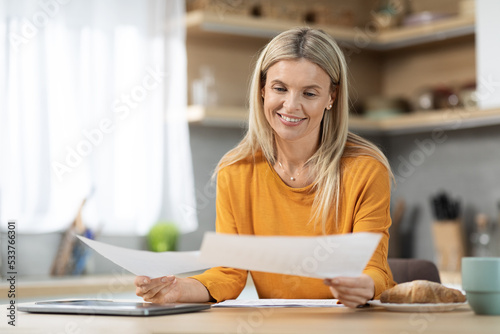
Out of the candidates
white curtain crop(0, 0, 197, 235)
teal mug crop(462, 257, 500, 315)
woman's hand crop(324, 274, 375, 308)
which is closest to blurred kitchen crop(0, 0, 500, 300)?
white curtain crop(0, 0, 197, 235)

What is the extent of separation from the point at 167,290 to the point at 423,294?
507 millimetres

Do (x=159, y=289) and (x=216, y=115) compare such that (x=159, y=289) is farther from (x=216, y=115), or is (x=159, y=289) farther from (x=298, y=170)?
(x=216, y=115)

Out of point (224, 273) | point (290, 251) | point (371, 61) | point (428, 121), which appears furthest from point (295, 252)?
point (371, 61)

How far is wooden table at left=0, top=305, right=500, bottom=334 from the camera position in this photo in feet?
3.69

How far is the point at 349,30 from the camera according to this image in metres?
3.81

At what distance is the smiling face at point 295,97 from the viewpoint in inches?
67.4

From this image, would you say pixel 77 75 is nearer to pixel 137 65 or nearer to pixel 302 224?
pixel 137 65

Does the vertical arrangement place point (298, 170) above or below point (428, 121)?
below

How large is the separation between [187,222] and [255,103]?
1721 millimetres

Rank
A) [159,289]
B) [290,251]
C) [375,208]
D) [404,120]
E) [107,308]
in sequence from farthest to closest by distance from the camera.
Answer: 1. [404,120]
2. [375,208]
3. [159,289]
4. [107,308]
5. [290,251]

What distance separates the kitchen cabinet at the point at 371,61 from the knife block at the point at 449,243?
1.62 ft

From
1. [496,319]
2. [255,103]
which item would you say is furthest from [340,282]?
[255,103]

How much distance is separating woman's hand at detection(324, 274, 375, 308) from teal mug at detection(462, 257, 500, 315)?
18cm

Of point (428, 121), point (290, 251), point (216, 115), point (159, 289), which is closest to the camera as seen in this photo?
point (290, 251)
